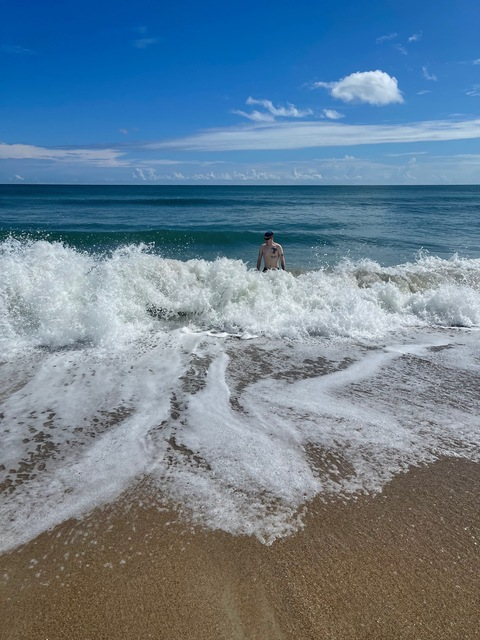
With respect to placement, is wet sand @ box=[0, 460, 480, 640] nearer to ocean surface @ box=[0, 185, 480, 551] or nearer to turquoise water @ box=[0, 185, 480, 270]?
ocean surface @ box=[0, 185, 480, 551]

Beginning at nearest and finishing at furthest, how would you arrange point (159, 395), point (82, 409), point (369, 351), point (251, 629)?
point (251, 629), point (82, 409), point (159, 395), point (369, 351)

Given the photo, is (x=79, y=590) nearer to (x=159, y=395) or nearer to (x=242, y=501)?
(x=242, y=501)

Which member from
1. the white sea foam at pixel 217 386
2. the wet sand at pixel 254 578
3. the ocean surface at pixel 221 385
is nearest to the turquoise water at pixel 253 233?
the ocean surface at pixel 221 385

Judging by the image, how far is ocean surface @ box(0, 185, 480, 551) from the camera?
11.7ft

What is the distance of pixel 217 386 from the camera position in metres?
5.54

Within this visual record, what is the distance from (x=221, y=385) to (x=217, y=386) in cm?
6

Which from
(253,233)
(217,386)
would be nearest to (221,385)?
(217,386)

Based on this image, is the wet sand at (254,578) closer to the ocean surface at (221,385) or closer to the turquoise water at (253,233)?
the ocean surface at (221,385)

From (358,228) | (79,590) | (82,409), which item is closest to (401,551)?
(79,590)

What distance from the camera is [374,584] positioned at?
265 cm

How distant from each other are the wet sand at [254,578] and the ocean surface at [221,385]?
0.20 meters

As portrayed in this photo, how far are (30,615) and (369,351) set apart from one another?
556 cm

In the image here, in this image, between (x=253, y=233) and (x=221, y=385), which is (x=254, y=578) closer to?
(x=221, y=385)

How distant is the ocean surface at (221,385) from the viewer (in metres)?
3.57
